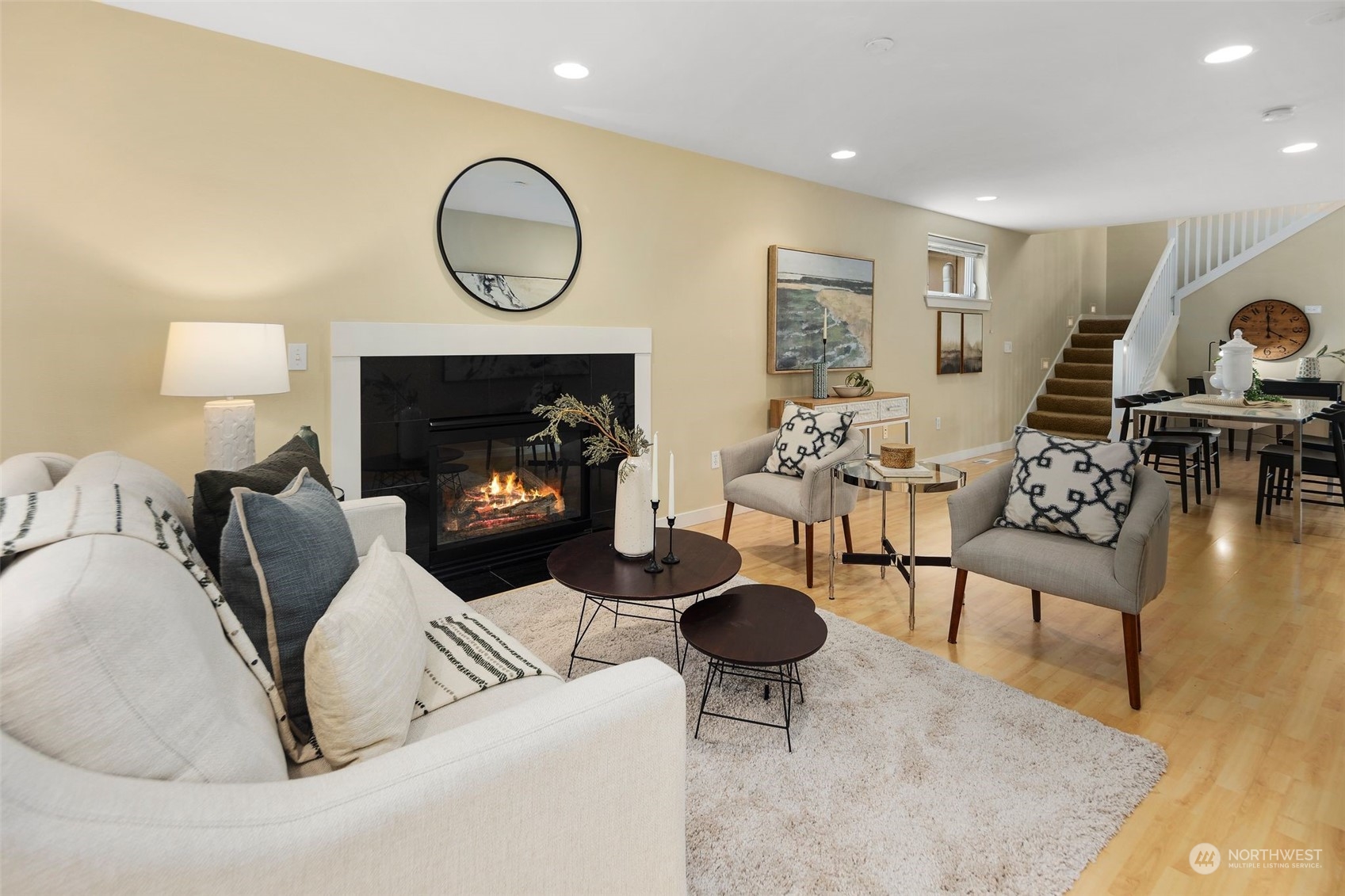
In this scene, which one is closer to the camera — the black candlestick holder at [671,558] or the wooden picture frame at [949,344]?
the black candlestick holder at [671,558]

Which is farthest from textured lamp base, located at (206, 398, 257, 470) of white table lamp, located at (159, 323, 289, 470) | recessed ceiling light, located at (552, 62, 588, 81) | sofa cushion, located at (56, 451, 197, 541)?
recessed ceiling light, located at (552, 62, 588, 81)

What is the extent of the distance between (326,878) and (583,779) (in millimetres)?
373

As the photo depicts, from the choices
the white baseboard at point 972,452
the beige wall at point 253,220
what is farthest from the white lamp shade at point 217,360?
the white baseboard at point 972,452

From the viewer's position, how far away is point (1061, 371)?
26.8ft

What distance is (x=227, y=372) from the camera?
2420mm

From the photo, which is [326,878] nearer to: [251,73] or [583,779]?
[583,779]

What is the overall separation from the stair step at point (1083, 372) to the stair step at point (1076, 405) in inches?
14.7

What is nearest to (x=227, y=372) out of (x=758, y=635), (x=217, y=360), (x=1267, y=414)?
(x=217, y=360)

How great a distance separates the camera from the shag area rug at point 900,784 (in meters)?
1.54

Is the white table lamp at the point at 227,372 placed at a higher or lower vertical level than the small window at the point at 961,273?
lower

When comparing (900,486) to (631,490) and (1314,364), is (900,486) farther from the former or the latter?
(1314,364)

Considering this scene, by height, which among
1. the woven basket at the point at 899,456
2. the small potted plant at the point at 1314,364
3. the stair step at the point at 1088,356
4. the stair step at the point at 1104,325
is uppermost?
the stair step at the point at 1104,325

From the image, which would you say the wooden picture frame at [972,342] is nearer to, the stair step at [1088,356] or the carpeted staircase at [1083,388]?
the carpeted staircase at [1083,388]

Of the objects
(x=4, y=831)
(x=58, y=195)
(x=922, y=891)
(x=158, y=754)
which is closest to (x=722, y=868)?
(x=922, y=891)
